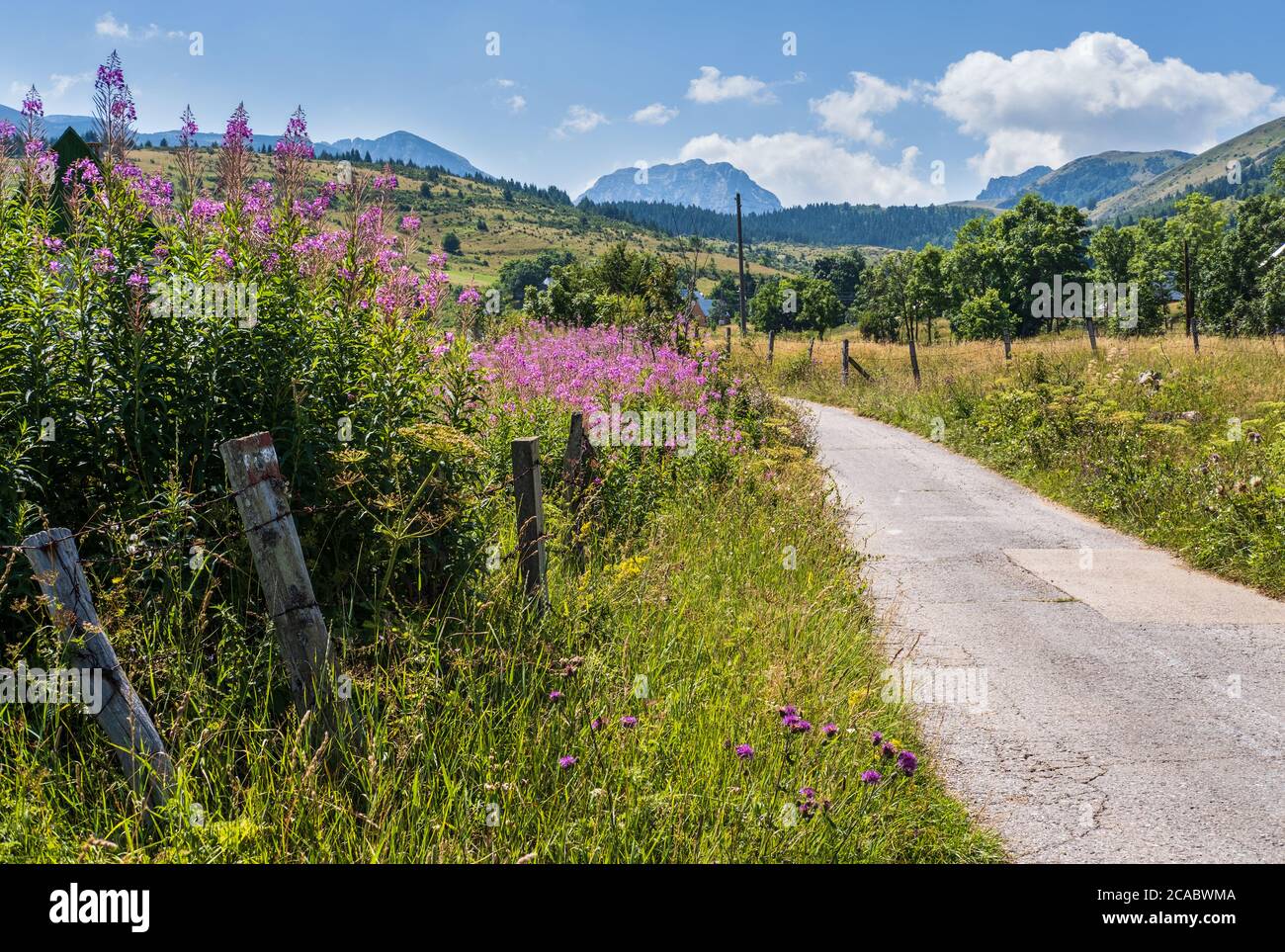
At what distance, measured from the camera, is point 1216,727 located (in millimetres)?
4641

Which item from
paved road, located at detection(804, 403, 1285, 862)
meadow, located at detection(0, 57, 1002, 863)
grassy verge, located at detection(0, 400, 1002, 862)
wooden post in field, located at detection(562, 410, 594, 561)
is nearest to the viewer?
grassy verge, located at detection(0, 400, 1002, 862)

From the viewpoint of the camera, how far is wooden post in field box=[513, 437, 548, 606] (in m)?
4.36

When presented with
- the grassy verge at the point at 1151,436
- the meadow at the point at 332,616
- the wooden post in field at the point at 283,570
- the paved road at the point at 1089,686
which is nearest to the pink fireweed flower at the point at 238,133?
the meadow at the point at 332,616

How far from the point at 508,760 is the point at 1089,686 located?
13.4 ft

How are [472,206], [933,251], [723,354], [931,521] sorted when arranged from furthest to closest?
[472,206]
[933,251]
[723,354]
[931,521]

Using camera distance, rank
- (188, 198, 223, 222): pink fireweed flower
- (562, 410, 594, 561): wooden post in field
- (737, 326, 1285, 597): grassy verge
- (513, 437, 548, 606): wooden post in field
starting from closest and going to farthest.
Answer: (188, 198, 223, 222): pink fireweed flower < (513, 437, 548, 606): wooden post in field < (562, 410, 594, 561): wooden post in field < (737, 326, 1285, 597): grassy verge

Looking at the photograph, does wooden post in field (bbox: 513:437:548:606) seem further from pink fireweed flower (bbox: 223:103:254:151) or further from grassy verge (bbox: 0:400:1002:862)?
pink fireweed flower (bbox: 223:103:254:151)

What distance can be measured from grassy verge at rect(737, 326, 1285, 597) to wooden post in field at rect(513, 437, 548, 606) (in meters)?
6.76

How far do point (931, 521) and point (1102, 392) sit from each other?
5112 millimetres

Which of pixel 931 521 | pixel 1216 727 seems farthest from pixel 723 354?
pixel 1216 727

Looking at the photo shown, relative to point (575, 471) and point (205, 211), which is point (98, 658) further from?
point (575, 471)

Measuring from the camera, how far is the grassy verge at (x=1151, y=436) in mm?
7926

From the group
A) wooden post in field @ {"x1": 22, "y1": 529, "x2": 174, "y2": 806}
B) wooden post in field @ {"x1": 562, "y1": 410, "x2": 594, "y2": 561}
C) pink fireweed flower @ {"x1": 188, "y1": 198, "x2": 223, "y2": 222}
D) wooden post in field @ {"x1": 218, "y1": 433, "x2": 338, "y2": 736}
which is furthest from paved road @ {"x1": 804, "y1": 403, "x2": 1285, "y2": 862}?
pink fireweed flower @ {"x1": 188, "y1": 198, "x2": 223, "y2": 222}
